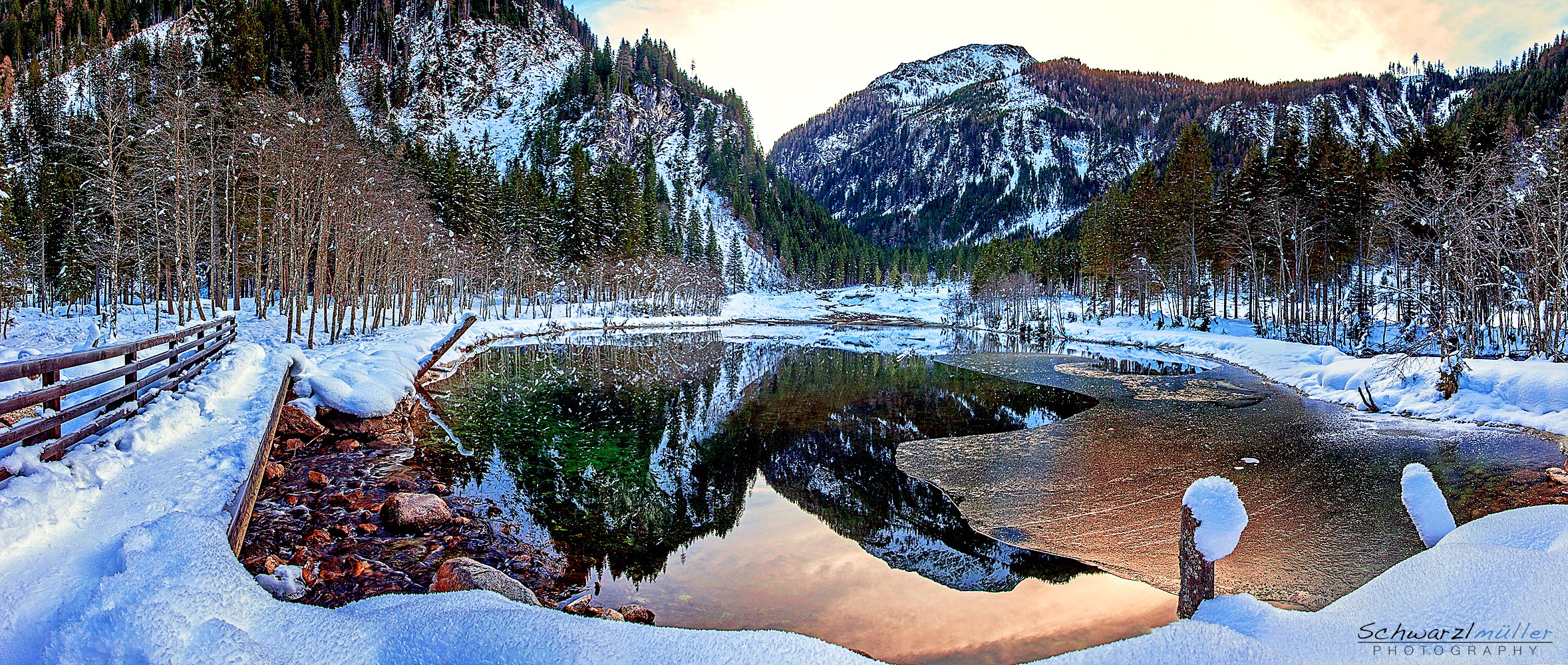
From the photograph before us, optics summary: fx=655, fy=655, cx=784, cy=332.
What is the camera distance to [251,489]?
725cm

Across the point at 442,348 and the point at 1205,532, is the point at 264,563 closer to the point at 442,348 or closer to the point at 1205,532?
the point at 1205,532

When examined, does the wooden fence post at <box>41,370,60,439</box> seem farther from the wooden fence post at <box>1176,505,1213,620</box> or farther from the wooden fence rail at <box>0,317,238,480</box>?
the wooden fence post at <box>1176,505,1213,620</box>

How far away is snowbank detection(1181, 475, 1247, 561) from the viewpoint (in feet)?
13.2

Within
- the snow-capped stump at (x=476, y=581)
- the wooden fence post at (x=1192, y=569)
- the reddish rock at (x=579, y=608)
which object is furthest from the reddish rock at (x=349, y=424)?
the wooden fence post at (x=1192, y=569)

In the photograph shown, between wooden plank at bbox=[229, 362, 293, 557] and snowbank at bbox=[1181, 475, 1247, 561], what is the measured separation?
6.72m

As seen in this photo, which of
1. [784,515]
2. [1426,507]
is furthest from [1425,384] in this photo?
[784,515]

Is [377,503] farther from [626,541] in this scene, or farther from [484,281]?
[484,281]

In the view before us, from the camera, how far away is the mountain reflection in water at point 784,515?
6.64 metres

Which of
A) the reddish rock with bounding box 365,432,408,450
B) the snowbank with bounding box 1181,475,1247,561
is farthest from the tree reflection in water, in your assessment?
the snowbank with bounding box 1181,475,1247,561

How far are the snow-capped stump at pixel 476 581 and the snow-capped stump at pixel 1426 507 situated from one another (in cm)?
717

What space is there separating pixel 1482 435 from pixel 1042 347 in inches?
1124

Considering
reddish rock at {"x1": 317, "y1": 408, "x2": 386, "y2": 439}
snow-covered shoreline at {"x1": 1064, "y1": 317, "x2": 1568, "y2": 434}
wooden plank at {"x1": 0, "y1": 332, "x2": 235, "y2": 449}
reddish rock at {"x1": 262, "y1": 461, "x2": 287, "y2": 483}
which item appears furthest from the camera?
snow-covered shoreline at {"x1": 1064, "y1": 317, "x2": 1568, "y2": 434}

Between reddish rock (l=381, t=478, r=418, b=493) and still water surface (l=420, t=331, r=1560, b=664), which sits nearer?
Result: still water surface (l=420, t=331, r=1560, b=664)

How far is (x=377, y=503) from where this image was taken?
29.4ft
